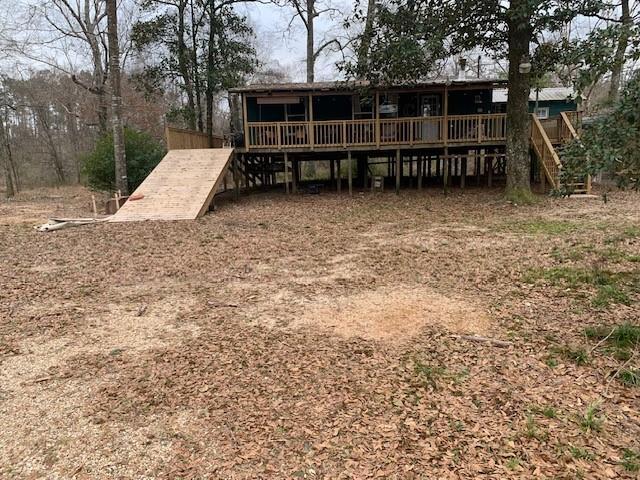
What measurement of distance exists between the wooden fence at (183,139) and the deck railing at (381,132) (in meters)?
2.56

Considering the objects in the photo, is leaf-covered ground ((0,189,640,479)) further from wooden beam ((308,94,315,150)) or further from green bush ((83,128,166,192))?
green bush ((83,128,166,192))

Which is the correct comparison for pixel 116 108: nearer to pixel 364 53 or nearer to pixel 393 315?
pixel 364 53

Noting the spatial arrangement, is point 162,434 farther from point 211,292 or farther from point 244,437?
point 211,292

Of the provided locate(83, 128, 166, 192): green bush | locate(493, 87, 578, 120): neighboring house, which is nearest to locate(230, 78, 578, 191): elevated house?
locate(83, 128, 166, 192): green bush

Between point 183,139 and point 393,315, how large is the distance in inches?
535

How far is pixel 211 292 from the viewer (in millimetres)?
6461

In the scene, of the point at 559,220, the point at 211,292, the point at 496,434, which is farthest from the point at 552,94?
the point at 496,434

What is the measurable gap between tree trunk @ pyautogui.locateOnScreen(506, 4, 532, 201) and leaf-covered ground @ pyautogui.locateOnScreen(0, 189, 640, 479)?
5036 millimetres

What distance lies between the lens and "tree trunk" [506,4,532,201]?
1266 centimetres

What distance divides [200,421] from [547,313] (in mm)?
3951

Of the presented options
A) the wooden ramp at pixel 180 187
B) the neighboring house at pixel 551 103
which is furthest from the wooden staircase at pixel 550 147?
the wooden ramp at pixel 180 187

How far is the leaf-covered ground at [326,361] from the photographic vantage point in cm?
301

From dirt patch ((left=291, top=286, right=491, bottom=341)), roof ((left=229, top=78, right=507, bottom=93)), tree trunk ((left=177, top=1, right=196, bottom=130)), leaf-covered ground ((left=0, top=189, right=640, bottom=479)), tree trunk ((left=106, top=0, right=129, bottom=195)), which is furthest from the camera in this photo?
tree trunk ((left=177, top=1, right=196, bottom=130))

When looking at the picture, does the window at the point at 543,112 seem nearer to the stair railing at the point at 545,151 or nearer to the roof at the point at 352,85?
the roof at the point at 352,85
